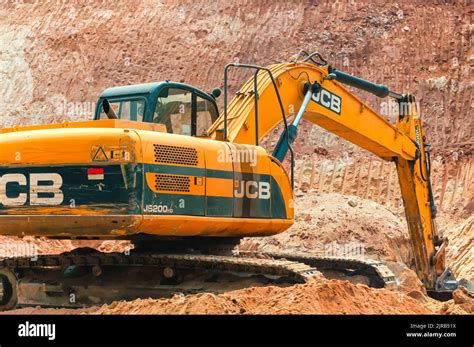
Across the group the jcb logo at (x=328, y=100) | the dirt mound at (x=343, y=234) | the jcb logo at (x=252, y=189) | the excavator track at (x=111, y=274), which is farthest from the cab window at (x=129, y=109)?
the dirt mound at (x=343, y=234)

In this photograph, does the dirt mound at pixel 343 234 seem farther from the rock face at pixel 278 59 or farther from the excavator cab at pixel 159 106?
the excavator cab at pixel 159 106

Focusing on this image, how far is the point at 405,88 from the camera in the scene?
25688 mm

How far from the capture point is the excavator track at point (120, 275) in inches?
350

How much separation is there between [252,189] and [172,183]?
1.25 meters

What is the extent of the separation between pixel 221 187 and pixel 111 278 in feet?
5.68

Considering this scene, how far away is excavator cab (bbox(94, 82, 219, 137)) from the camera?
30.7ft

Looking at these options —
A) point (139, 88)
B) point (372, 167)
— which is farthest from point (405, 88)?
point (139, 88)

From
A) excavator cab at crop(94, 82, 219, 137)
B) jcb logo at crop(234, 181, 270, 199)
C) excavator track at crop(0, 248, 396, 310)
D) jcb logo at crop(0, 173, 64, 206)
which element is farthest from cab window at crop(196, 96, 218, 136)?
jcb logo at crop(0, 173, 64, 206)

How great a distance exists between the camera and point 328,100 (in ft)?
37.7

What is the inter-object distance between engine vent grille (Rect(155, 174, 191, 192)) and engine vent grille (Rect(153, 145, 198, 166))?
16 cm

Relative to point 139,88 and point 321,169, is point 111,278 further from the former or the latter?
point 321,169

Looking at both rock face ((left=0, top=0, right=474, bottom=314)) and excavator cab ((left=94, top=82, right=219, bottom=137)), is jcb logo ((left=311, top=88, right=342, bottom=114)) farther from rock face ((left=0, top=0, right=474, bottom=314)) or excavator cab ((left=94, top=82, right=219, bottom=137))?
rock face ((left=0, top=0, right=474, bottom=314))

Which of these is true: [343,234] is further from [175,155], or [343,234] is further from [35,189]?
[35,189]

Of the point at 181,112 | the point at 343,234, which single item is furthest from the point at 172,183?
the point at 343,234
